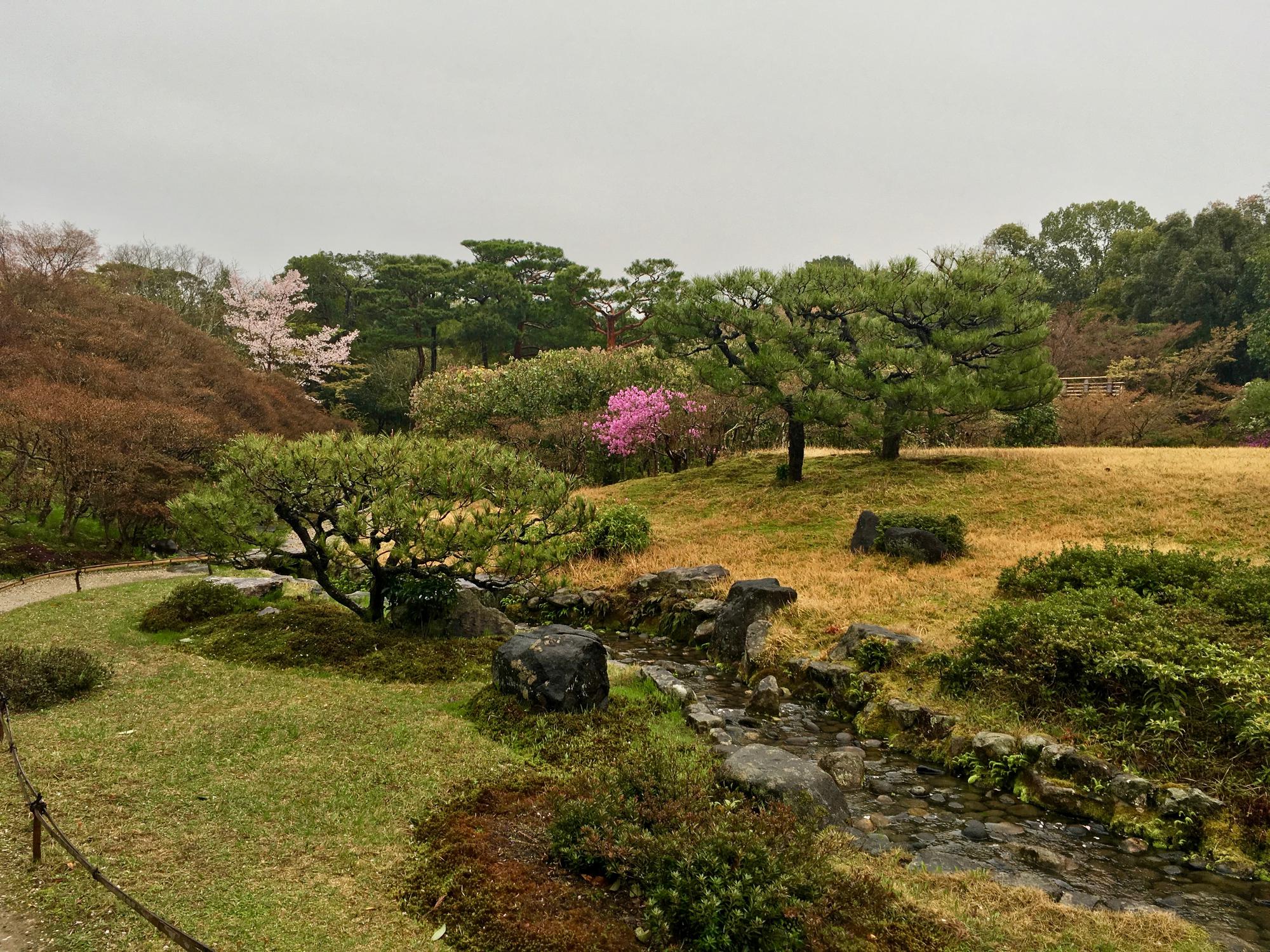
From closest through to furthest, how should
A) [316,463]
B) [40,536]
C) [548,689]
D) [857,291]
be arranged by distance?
[548,689] → [316,463] → [40,536] → [857,291]

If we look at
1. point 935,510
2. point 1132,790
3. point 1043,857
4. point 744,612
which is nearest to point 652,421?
point 935,510

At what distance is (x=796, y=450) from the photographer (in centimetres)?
2103

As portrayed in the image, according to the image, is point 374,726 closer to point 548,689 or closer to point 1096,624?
point 548,689

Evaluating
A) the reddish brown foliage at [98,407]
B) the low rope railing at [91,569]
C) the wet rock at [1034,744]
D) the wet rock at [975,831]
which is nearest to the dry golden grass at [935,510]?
the wet rock at [1034,744]

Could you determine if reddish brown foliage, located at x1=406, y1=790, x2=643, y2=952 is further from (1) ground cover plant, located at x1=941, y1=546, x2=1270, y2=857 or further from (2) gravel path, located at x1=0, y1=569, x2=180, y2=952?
(2) gravel path, located at x1=0, y1=569, x2=180, y2=952

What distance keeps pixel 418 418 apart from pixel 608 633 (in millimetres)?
23112

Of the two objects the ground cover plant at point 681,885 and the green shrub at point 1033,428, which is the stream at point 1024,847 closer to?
the ground cover plant at point 681,885

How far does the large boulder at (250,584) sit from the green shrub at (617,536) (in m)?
6.30

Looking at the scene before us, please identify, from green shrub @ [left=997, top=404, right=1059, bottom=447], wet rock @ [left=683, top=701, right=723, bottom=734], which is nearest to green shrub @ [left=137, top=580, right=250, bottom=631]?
wet rock @ [left=683, top=701, right=723, bottom=734]

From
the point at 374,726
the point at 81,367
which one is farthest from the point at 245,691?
the point at 81,367

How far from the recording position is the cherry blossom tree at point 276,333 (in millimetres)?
36031

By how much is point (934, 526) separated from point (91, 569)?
1604 cm

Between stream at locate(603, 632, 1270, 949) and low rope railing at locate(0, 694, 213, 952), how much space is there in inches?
183

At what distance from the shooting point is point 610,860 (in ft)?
15.1
